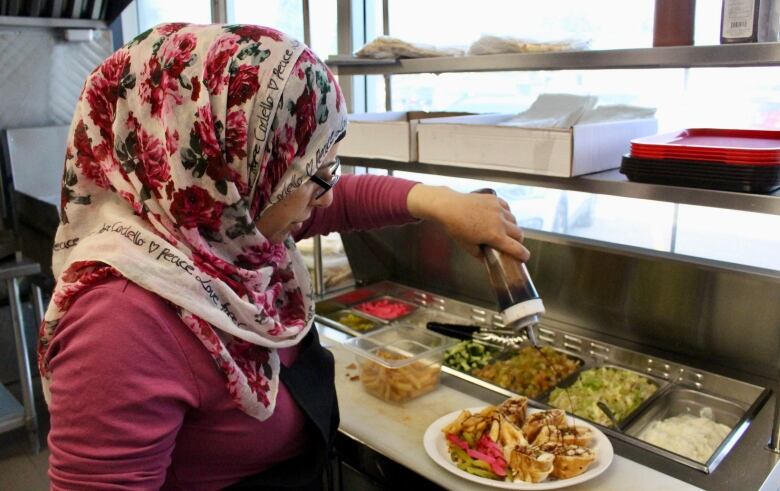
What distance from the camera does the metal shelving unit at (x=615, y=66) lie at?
100cm

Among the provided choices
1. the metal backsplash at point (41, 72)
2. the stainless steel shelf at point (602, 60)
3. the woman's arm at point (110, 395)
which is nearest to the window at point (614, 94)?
the stainless steel shelf at point (602, 60)

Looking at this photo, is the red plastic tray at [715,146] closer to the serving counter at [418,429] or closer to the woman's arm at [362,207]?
the woman's arm at [362,207]

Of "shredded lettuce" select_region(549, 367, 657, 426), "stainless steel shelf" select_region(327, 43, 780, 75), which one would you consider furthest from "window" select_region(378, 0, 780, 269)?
"shredded lettuce" select_region(549, 367, 657, 426)

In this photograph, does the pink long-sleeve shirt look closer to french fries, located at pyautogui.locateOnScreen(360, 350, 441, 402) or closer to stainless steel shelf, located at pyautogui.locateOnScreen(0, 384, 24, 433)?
french fries, located at pyautogui.locateOnScreen(360, 350, 441, 402)

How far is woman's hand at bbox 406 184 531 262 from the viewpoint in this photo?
1.09 m

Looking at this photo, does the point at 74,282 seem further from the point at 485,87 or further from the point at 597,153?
the point at 485,87

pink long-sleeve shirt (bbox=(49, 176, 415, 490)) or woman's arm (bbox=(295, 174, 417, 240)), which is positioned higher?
woman's arm (bbox=(295, 174, 417, 240))

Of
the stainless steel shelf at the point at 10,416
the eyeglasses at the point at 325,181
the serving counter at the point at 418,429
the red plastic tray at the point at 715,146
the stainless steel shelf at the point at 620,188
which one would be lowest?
the stainless steel shelf at the point at 10,416

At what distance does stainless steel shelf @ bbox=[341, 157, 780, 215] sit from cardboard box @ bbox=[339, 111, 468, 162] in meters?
0.04

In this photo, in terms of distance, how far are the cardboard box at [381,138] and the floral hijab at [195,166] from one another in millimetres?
554

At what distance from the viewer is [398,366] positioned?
53.9 inches

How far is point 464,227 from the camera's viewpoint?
3.68ft

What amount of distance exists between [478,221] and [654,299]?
0.55 meters

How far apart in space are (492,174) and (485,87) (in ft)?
2.50
